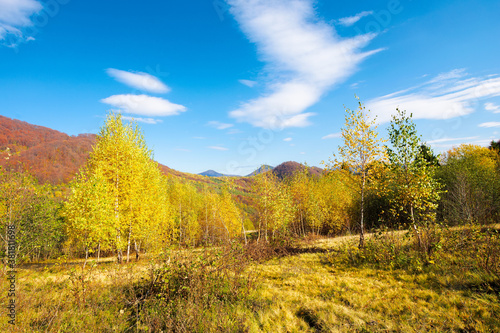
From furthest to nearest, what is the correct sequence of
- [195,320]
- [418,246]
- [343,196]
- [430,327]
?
[343,196], [418,246], [195,320], [430,327]

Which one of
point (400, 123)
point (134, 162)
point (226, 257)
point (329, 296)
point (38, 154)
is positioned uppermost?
point (38, 154)

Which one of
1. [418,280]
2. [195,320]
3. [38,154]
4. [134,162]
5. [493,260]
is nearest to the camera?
[195,320]

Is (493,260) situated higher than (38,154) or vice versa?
(38,154)

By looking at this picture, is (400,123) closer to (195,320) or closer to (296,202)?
(195,320)

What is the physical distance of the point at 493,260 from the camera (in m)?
7.80

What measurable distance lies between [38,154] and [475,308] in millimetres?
164802

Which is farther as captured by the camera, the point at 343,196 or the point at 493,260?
the point at 343,196

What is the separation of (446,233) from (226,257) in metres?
11.7

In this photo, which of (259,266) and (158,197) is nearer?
(259,266)

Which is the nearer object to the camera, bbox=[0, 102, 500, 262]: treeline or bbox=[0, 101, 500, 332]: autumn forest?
bbox=[0, 101, 500, 332]: autumn forest

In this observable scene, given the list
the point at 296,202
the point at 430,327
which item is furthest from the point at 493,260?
the point at 296,202

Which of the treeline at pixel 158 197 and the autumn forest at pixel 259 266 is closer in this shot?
the autumn forest at pixel 259 266

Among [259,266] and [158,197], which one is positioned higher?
[158,197]

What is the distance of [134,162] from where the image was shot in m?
17.6
